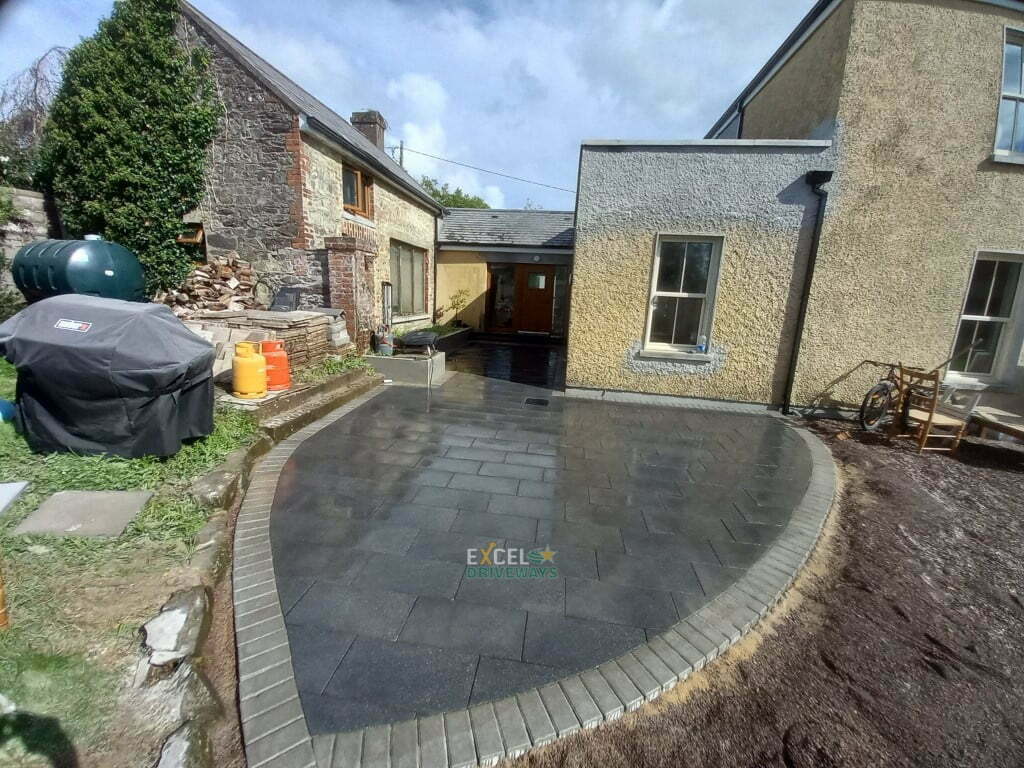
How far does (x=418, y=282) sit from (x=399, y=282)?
1.47 m

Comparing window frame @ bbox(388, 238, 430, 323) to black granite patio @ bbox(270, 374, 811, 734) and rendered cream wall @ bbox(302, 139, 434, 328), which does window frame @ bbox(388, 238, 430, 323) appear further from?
black granite patio @ bbox(270, 374, 811, 734)

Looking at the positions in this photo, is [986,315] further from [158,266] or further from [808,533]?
[158,266]

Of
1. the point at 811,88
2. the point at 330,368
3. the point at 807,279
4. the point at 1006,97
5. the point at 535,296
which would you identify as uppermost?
the point at 811,88

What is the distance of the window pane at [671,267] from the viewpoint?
6.91 metres

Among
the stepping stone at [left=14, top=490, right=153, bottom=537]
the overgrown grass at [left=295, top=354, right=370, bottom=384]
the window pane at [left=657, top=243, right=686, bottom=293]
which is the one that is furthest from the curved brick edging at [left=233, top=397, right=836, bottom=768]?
the window pane at [left=657, top=243, right=686, bottom=293]

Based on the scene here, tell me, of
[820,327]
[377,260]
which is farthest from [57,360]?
[820,327]

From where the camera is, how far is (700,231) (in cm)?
665

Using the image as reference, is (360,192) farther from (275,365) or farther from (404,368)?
(275,365)

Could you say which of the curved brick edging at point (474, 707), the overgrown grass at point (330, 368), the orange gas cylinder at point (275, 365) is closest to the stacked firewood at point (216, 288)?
the overgrown grass at point (330, 368)

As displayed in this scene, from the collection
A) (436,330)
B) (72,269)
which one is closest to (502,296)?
(436,330)

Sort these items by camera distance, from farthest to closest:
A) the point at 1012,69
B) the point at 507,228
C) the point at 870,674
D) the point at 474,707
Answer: the point at 507,228 < the point at 1012,69 < the point at 870,674 < the point at 474,707

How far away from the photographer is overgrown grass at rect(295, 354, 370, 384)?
621 centimetres

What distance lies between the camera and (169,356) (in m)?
3.49

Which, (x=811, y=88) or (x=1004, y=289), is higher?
(x=811, y=88)
